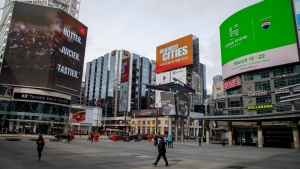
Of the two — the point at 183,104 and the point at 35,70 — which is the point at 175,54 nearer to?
the point at 183,104

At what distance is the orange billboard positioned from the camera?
3610 inches

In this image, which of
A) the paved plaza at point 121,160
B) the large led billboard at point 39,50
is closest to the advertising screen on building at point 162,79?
the large led billboard at point 39,50

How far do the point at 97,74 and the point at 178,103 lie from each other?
4978 inches

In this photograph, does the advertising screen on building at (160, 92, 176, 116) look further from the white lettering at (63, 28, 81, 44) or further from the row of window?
the white lettering at (63, 28, 81, 44)

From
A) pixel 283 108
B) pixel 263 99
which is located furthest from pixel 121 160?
pixel 263 99

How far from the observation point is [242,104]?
61062 mm

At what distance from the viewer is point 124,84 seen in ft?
450

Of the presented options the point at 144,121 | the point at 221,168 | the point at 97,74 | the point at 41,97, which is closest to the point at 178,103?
the point at 221,168

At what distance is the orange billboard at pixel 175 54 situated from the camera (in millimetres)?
91706

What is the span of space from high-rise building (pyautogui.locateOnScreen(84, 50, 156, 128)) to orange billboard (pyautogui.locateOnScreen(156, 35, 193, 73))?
29.2 metres

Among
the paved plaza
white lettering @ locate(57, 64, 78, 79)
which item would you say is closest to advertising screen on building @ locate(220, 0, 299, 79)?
the paved plaza

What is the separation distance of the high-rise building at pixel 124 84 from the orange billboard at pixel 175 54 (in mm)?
29176

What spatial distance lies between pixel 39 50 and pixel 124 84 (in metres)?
71.7

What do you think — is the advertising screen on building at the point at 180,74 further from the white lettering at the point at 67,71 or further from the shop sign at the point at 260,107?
the white lettering at the point at 67,71
